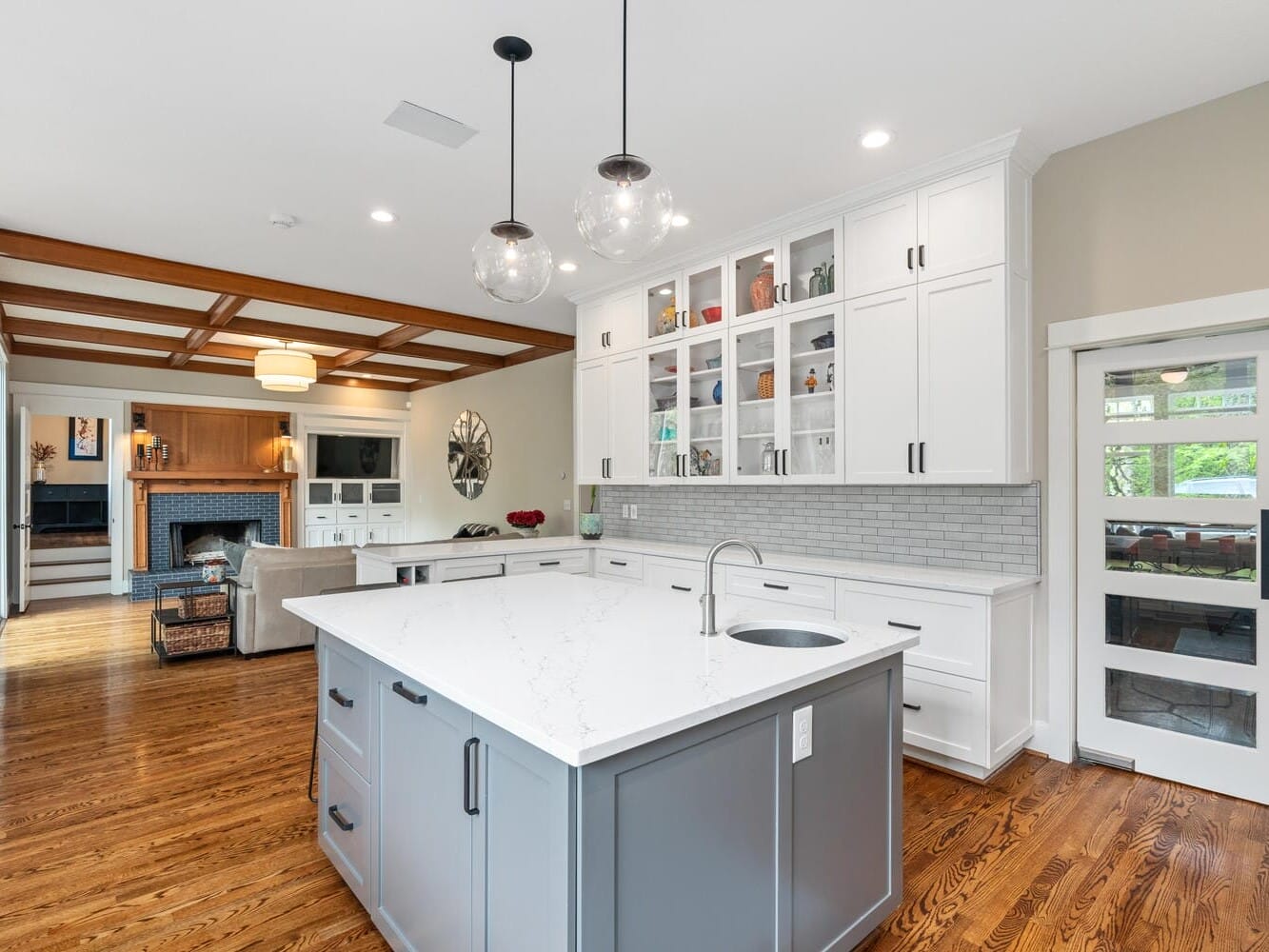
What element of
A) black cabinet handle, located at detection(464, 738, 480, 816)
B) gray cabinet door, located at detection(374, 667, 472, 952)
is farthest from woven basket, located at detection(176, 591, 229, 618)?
black cabinet handle, located at detection(464, 738, 480, 816)

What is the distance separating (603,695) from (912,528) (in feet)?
8.85

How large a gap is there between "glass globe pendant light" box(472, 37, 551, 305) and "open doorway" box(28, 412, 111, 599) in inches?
315

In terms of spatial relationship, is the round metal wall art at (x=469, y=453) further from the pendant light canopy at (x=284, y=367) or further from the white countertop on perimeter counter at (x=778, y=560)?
the white countertop on perimeter counter at (x=778, y=560)

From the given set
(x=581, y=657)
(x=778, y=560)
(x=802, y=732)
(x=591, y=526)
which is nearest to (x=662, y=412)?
(x=591, y=526)

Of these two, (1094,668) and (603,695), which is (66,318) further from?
(1094,668)

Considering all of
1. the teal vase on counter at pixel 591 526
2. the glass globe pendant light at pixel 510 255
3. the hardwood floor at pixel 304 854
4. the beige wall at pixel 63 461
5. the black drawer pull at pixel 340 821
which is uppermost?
the glass globe pendant light at pixel 510 255

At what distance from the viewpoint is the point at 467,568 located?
4406 millimetres

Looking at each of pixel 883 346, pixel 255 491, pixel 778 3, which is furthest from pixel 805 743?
pixel 255 491

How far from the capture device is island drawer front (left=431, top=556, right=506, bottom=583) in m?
4.29

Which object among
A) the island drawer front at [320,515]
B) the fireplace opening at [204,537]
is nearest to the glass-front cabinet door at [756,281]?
the fireplace opening at [204,537]

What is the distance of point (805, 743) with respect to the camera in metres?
1.62

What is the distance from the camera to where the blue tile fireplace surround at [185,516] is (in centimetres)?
810

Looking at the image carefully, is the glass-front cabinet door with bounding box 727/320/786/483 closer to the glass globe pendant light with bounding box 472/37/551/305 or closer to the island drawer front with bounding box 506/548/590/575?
the island drawer front with bounding box 506/548/590/575

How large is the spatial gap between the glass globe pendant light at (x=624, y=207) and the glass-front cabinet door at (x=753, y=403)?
6.84 feet
